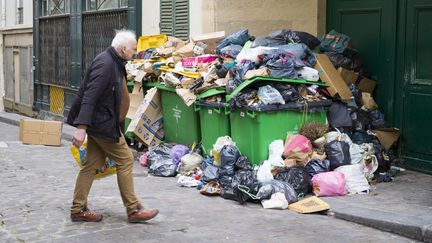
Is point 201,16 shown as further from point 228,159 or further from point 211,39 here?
point 228,159

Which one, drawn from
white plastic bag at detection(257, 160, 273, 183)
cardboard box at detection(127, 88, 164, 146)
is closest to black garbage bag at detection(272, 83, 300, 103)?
white plastic bag at detection(257, 160, 273, 183)

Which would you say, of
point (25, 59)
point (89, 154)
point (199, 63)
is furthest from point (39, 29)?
point (89, 154)

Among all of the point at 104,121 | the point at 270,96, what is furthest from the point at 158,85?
the point at 104,121

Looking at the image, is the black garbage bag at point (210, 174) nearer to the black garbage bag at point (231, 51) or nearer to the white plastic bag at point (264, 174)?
the white plastic bag at point (264, 174)

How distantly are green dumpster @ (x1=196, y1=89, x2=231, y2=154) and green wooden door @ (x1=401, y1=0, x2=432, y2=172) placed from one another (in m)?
2.36

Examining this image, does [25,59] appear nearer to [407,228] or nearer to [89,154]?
[89,154]

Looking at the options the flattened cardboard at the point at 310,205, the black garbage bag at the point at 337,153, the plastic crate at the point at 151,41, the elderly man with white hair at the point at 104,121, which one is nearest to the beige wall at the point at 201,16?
the plastic crate at the point at 151,41

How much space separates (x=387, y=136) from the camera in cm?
873

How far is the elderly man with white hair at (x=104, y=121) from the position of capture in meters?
6.18

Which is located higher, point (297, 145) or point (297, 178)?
point (297, 145)

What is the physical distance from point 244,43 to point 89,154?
147 inches

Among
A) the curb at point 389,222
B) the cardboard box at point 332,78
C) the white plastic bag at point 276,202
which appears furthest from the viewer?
the cardboard box at point 332,78

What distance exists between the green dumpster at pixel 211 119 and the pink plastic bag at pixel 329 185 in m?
1.56

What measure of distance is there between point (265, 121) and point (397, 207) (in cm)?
187
